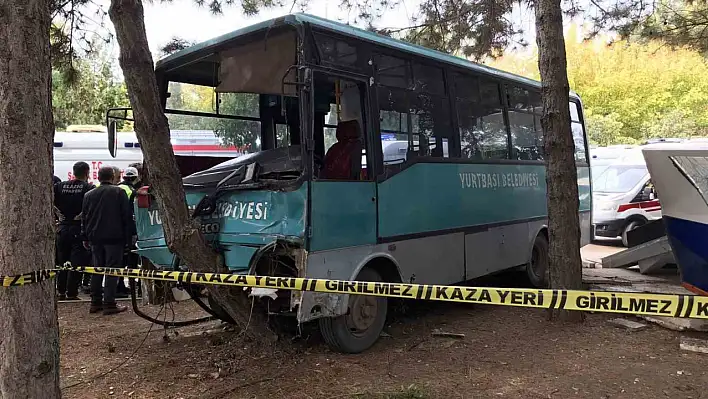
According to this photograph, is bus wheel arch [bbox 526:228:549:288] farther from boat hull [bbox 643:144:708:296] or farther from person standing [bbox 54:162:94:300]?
person standing [bbox 54:162:94:300]

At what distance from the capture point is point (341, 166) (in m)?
5.14

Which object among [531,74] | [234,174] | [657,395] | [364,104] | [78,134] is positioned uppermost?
[531,74]

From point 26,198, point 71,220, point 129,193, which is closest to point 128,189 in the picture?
point 129,193

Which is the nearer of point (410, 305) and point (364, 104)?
point (364, 104)

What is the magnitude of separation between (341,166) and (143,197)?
85.1 inches

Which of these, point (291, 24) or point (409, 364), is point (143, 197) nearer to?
point (291, 24)

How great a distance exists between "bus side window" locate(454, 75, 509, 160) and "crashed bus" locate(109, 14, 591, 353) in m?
0.03

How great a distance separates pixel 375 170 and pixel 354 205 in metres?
0.46

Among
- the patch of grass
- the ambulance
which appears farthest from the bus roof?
the ambulance

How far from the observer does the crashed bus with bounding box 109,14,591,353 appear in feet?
15.6

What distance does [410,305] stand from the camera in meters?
7.24

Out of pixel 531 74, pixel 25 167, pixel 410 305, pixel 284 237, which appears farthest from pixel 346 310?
pixel 531 74

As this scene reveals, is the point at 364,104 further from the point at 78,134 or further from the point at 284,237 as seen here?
the point at 78,134

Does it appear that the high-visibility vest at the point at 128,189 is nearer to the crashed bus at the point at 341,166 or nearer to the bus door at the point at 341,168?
the crashed bus at the point at 341,166
